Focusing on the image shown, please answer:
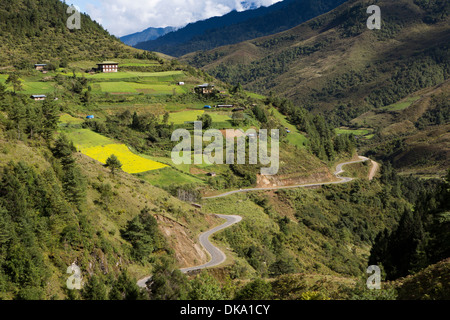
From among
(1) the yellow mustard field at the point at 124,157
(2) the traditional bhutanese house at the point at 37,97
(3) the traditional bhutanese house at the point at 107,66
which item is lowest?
(1) the yellow mustard field at the point at 124,157

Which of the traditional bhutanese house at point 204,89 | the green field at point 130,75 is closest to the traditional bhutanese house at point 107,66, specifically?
the green field at point 130,75

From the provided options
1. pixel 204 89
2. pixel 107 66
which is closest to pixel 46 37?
pixel 107 66

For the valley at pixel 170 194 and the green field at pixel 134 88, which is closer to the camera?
the valley at pixel 170 194

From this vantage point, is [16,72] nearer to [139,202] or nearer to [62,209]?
[139,202]

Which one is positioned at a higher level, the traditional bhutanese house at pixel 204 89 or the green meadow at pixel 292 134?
the traditional bhutanese house at pixel 204 89

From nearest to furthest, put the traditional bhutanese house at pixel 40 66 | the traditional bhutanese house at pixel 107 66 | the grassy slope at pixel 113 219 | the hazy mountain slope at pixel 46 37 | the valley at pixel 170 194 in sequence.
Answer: the valley at pixel 170 194, the grassy slope at pixel 113 219, the traditional bhutanese house at pixel 40 66, the traditional bhutanese house at pixel 107 66, the hazy mountain slope at pixel 46 37

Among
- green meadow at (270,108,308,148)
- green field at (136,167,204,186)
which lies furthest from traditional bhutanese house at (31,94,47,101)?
green meadow at (270,108,308,148)

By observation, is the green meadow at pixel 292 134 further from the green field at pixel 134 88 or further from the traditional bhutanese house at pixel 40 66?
the traditional bhutanese house at pixel 40 66

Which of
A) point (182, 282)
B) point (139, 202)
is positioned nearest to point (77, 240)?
point (182, 282)

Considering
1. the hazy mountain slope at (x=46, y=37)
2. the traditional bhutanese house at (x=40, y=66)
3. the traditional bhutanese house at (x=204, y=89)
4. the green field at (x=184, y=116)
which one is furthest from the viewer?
the hazy mountain slope at (x=46, y=37)
